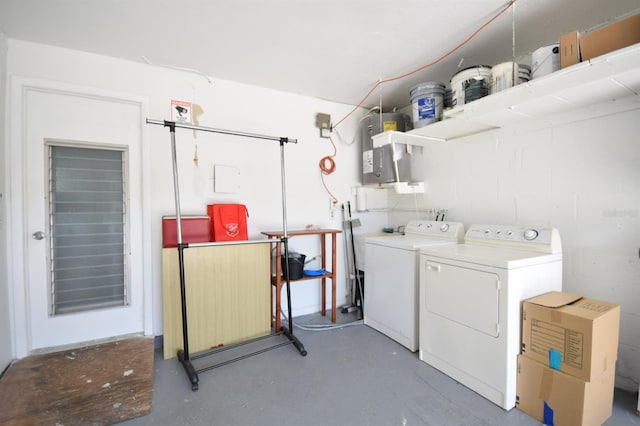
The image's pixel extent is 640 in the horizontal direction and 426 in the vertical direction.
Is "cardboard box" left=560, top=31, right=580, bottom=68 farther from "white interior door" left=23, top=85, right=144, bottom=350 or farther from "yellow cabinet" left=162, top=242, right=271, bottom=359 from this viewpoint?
"white interior door" left=23, top=85, right=144, bottom=350

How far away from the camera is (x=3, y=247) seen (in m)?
2.12

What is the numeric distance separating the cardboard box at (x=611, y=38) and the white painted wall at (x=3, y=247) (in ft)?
12.2

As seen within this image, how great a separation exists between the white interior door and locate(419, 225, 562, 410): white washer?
248 centimetres

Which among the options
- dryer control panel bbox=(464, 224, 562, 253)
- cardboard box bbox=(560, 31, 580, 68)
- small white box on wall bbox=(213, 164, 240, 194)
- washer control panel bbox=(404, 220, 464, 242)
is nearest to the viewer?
cardboard box bbox=(560, 31, 580, 68)

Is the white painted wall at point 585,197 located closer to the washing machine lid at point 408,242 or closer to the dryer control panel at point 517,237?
the dryer control panel at point 517,237

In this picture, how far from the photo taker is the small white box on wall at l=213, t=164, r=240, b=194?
2773 millimetres

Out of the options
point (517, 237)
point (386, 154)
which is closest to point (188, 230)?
point (386, 154)

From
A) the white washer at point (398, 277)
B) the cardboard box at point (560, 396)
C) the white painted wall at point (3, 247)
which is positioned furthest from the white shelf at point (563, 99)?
the white painted wall at point (3, 247)

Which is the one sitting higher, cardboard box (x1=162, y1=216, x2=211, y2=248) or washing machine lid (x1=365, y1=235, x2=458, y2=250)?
cardboard box (x1=162, y1=216, x2=211, y2=248)

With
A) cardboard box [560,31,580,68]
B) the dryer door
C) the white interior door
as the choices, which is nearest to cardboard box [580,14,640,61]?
cardboard box [560,31,580,68]

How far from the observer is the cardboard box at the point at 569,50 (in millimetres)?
1543

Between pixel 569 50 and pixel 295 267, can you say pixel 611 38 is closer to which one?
pixel 569 50

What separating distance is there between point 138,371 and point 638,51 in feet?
11.2

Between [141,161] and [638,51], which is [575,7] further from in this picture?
[141,161]
